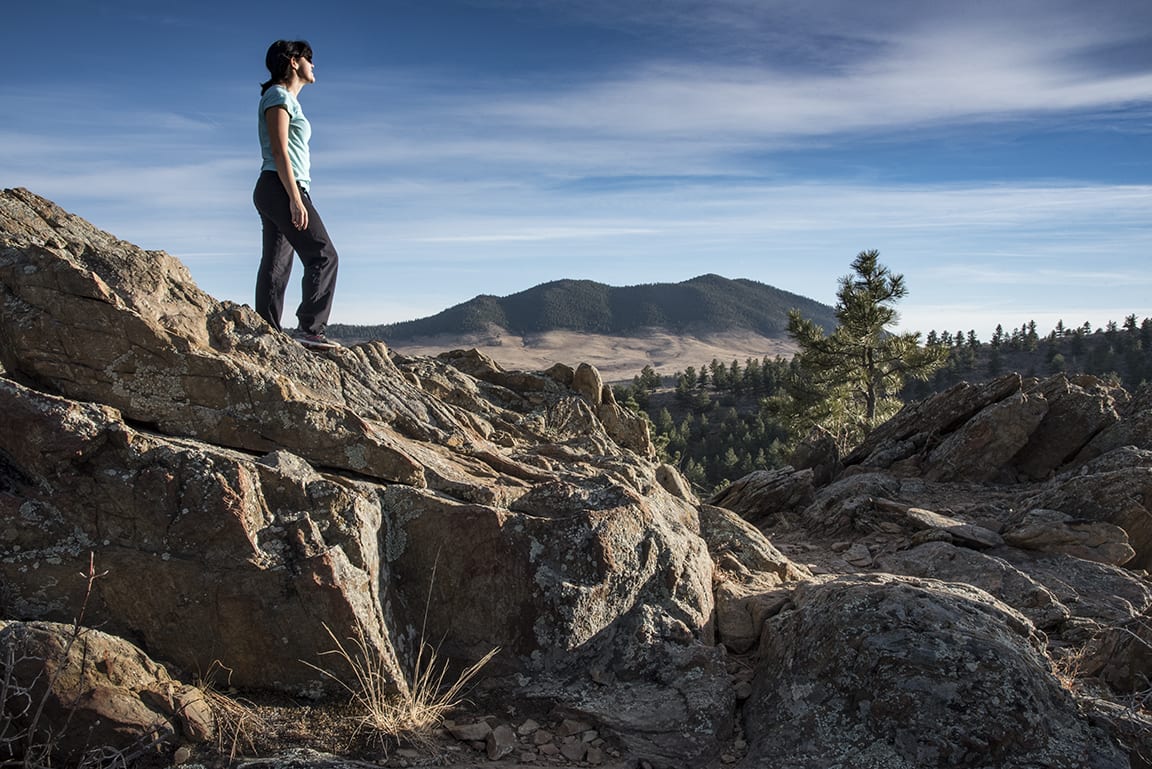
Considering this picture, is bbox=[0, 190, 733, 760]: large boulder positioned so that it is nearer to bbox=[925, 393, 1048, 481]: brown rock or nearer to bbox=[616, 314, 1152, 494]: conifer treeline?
bbox=[925, 393, 1048, 481]: brown rock

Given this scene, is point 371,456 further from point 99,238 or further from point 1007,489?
point 1007,489

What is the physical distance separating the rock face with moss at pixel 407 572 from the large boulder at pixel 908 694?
0.7 inches

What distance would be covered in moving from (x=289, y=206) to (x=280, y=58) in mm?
1457

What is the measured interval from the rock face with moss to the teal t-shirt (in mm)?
1455

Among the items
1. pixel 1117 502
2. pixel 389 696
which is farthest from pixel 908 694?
pixel 1117 502

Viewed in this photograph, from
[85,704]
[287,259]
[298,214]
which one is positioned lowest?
[85,704]

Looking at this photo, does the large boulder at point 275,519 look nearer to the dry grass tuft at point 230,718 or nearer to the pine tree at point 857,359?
the dry grass tuft at point 230,718

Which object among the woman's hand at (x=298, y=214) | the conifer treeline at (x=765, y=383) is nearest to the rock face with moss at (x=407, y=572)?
the woman's hand at (x=298, y=214)

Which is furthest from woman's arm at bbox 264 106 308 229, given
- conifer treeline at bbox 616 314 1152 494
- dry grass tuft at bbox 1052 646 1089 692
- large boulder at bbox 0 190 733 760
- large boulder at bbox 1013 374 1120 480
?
conifer treeline at bbox 616 314 1152 494

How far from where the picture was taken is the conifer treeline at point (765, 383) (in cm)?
6825

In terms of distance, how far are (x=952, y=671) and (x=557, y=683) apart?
2900 millimetres

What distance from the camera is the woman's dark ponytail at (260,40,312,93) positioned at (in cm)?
784

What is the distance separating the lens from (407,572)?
654 centimetres

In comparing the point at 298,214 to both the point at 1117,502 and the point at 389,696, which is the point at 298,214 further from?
the point at 1117,502
